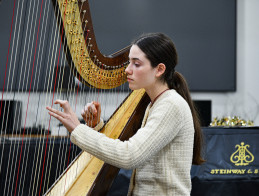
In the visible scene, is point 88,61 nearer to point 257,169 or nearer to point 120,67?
point 120,67

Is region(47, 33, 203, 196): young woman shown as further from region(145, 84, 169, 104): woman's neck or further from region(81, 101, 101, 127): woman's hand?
region(81, 101, 101, 127): woman's hand

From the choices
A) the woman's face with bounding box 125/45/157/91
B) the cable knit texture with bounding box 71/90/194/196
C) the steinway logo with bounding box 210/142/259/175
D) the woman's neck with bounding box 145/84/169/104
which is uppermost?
the woman's face with bounding box 125/45/157/91

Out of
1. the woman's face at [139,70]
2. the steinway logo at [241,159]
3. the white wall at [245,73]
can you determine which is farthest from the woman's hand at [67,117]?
the white wall at [245,73]

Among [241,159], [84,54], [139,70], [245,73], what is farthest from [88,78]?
[245,73]

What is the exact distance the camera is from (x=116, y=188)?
8.16 feet

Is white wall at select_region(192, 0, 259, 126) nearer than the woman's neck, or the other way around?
the woman's neck

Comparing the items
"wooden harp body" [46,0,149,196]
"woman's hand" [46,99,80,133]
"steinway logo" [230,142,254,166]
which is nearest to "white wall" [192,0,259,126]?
"steinway logo" [230,142,254,166]

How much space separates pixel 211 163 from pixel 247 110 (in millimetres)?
2627

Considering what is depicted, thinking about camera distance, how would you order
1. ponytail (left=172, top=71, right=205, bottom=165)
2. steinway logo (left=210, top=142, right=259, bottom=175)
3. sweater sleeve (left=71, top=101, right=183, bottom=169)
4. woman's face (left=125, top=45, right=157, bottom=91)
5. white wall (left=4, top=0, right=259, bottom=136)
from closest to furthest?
1. sweater sleeve (left=71, top=101, right=183, bottom=169)
2. woman's face (left=125, top=45, right=157, bottom=91)
3. ponytail (left=172, top=71, right=205, bottom=165)
4. steinway logo (left=210, top=142, right=259, bottom=175)
5. white wall (left=4, top=0, right=259, bottom=136)

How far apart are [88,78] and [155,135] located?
582mm

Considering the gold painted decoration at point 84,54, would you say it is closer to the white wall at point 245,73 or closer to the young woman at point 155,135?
the young woman at point 155,135

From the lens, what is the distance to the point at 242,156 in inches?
101

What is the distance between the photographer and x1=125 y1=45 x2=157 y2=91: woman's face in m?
1.25

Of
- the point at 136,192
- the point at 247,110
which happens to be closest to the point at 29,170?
the point at 136,192
